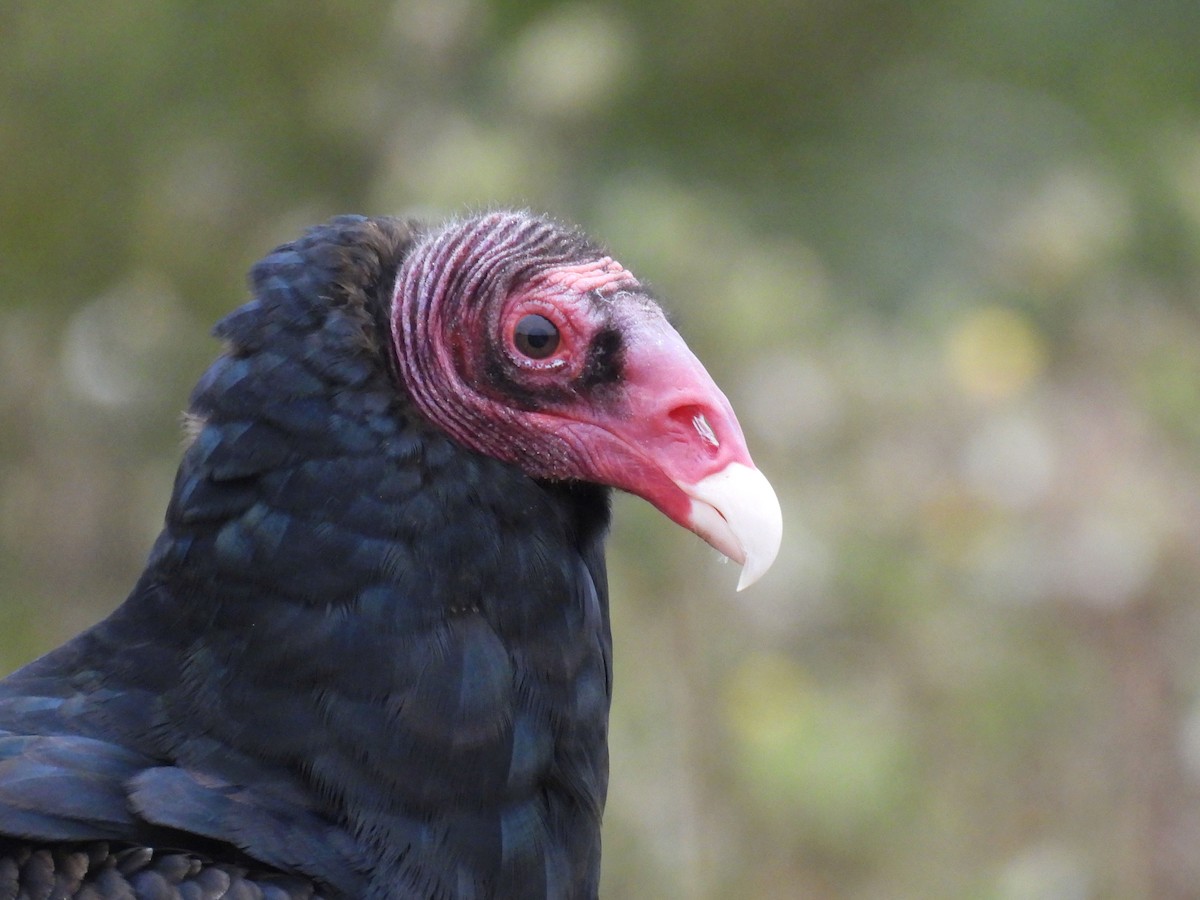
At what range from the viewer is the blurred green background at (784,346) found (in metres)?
4.88

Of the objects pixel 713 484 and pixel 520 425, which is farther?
pixel 520 425

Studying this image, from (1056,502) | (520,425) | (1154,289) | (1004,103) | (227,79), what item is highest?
(1004,103)

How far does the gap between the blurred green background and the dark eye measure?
2179 millimetres

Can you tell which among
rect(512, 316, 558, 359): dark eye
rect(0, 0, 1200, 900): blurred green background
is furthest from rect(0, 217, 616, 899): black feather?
rect(0, 0, 1200, 900): blurred green background

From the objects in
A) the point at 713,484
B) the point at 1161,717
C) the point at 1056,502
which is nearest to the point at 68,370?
the point at 1056,502

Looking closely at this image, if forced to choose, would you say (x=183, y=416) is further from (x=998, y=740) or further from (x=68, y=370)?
(x=998, y=740)

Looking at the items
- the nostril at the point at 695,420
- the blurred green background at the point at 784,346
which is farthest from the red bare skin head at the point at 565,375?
the blurred green background at the point at 784,346

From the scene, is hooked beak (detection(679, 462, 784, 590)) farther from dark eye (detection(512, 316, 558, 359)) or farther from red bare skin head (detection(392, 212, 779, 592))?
dark eye (detection(512, 316, 558, 359))

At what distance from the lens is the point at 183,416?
7.26 ft

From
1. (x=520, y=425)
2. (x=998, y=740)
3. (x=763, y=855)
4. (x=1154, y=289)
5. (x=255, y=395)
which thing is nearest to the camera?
(x=255, y=395)

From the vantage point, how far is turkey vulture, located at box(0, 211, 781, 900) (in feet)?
6.42

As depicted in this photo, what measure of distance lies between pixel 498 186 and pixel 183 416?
7.43 feet

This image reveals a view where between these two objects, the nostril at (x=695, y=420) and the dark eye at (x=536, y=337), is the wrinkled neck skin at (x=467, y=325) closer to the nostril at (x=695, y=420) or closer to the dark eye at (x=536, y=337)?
the dark eye at (x=536, y=337)

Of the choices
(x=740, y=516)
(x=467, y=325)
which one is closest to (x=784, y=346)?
(x=467, y=325)
